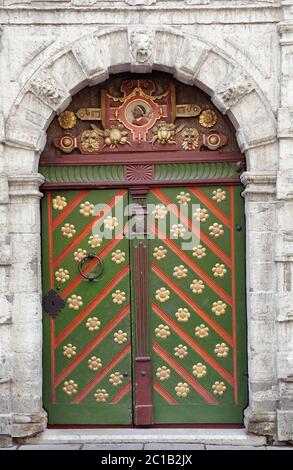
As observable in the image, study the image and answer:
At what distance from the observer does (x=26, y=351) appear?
17.9ft

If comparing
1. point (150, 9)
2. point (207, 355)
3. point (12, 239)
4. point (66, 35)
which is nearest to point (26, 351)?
point (12, 239)

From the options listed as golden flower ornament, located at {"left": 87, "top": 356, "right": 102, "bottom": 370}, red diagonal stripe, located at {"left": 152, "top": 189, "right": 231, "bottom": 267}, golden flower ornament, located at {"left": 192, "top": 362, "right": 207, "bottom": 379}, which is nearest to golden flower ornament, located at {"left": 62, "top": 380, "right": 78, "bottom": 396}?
golden flower ornament, located at {"left": 87, "top": 356, "right": 102, "bottom": 370}

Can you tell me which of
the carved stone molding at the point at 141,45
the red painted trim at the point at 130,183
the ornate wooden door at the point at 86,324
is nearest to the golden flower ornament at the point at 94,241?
the ornate wooden door at the point at 86,324

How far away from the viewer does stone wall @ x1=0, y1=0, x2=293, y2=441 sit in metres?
5.34

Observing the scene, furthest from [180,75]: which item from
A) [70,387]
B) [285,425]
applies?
[285,425]

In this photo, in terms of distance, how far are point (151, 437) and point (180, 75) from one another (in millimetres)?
2806

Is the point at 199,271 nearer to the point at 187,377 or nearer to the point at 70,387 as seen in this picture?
the point at 187,377

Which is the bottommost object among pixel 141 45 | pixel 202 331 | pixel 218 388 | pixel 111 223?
pixel 218 388

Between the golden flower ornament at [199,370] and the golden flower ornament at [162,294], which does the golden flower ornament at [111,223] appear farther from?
the golden flower ornament at [199,370]

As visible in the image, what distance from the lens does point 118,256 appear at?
576 centimetres

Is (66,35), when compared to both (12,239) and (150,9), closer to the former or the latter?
(150,9)

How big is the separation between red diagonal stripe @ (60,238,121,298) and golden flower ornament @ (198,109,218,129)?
3.82ft

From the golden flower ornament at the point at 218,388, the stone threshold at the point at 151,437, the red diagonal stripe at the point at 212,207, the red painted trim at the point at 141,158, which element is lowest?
the stone threshold at the point at 151,437

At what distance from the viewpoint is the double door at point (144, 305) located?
18.8 feet
